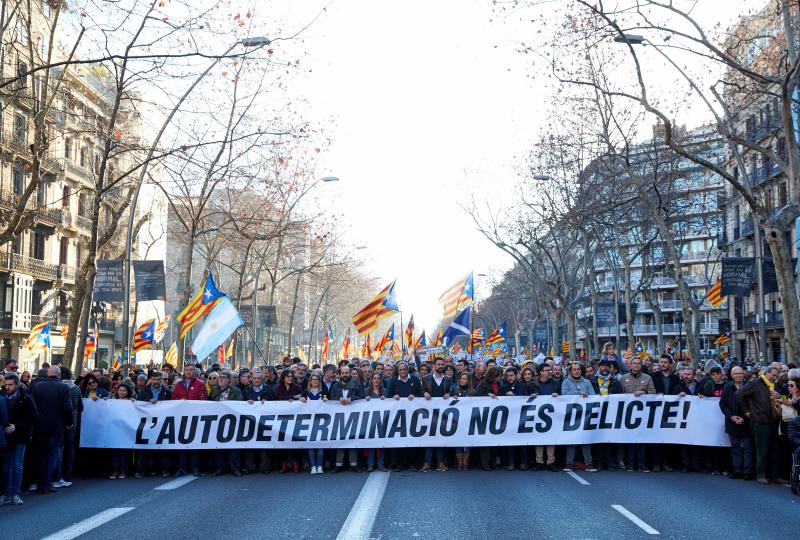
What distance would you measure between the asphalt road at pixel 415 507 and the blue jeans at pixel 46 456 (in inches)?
12.1

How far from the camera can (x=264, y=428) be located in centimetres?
1509

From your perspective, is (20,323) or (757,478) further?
(20,323)

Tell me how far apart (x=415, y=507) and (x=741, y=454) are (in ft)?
19.0

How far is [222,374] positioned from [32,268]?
35.0m

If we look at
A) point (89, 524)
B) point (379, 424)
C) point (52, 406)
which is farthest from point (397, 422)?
point (89, 524)

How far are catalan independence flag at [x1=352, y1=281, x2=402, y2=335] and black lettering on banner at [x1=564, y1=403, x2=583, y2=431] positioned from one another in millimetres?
11266

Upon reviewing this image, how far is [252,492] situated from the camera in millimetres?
12758

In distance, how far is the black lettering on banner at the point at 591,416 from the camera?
15.2m

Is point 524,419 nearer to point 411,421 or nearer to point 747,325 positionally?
point 411,421

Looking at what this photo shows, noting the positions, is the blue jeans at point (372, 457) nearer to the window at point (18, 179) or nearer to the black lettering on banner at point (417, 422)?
the black lettering on banner at point (417, 422)

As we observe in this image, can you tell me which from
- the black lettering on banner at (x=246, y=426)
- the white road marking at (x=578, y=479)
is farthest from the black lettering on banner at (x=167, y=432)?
the white road marking at (x=578, y=479)

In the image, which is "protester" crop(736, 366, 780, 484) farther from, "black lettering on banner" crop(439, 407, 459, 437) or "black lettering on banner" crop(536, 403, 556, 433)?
"black lettering on banner" crop(439, 407, 459, 437)

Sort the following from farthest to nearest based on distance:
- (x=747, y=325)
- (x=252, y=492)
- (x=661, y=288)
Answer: (x=661, y=288) < (x=747, y=325) < (x=252, y=492)

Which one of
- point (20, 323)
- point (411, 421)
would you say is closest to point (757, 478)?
point (411, 421)
